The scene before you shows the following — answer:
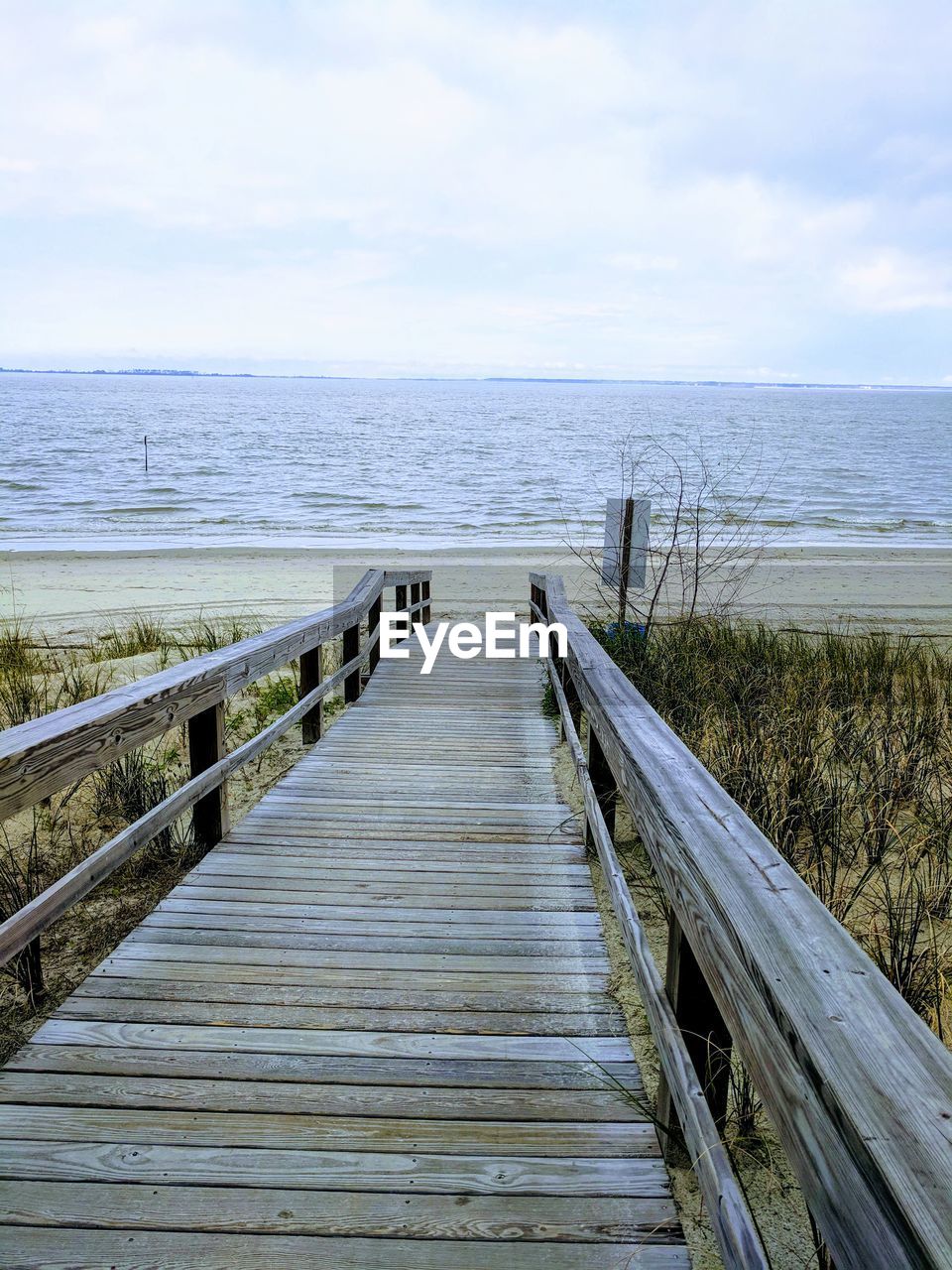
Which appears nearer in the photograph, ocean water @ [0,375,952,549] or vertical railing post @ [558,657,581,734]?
vertical railing post @ [558,657,581,734]

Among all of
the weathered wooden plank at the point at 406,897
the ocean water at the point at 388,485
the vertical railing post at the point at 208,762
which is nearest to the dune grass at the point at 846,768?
the weathered wooden plank at the point at 406,897

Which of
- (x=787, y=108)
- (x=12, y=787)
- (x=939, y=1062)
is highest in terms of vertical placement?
(x=787, y=108)

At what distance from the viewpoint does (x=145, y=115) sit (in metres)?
41.4

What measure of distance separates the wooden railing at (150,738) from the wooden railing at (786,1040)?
1503 millimetres

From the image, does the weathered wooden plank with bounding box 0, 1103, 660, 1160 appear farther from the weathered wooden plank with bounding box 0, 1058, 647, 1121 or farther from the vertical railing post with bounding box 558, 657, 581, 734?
the vertical railing post with bounding box 558, 657, 581, 734

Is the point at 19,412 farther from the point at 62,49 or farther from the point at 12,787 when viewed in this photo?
the point at 12,787

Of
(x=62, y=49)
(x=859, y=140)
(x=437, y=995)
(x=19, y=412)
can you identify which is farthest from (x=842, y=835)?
(x=19, y=412)

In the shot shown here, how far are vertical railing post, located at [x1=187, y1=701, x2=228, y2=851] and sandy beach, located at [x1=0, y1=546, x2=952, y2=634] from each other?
7.77 m

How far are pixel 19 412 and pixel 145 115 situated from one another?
4246cm

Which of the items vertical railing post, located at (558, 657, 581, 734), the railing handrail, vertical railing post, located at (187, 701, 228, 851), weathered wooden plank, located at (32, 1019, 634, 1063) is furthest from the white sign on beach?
weathered wooden plank, located at (32, 1019, 634, 1063)

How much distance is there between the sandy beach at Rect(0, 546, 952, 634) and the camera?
494 inches

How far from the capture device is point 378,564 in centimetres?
1794

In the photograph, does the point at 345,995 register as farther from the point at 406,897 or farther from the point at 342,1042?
the point at 406,897

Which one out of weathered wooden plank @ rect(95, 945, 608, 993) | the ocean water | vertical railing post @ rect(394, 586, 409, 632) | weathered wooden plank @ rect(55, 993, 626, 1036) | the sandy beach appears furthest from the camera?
the ocean water
